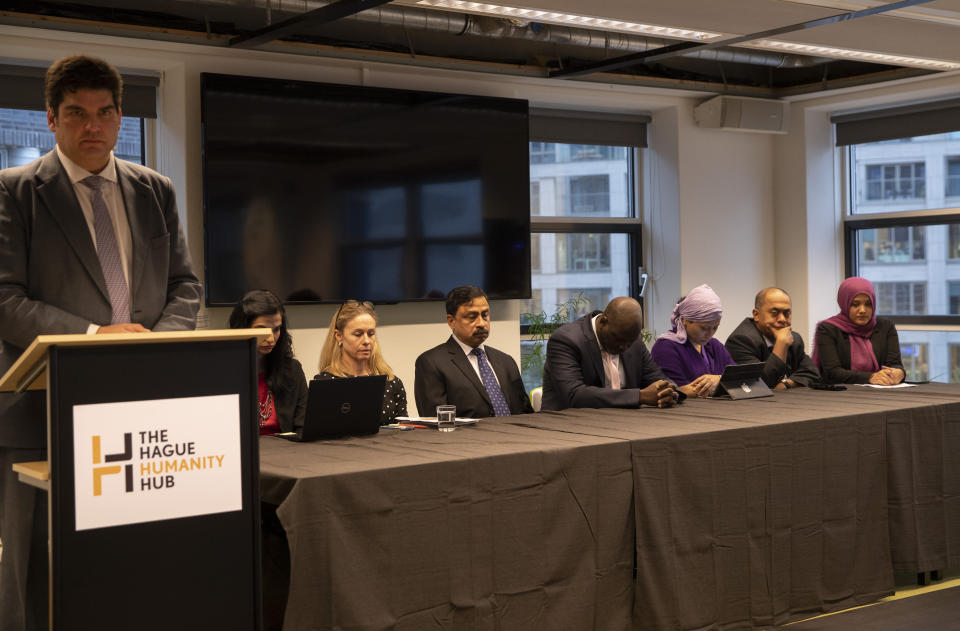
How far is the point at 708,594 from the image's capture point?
3344 mm

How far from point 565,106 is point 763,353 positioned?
2460 mm

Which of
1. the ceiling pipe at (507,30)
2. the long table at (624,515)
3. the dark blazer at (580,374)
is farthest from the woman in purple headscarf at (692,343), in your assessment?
the ceiling pipe at (507,30)

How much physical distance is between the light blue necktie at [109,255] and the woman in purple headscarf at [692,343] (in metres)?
2.87

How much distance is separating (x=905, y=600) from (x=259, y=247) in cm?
342

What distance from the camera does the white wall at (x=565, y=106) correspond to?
17.4 feet

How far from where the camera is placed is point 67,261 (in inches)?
90.6

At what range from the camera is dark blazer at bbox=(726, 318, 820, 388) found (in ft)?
16.7

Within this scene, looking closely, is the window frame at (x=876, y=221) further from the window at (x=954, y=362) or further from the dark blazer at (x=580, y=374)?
the dark blazer at (x=580, y=374)

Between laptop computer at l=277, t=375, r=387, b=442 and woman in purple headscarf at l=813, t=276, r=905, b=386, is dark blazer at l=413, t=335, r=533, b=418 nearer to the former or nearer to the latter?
laptop computer at l=277, t=375, r=387, b=442

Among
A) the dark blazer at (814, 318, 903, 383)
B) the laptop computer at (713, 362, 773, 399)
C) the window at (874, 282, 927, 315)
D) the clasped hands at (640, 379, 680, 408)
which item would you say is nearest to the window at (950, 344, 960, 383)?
the window at (874, 282, 927, 315)

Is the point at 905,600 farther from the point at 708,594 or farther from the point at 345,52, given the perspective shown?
the point at 345,52

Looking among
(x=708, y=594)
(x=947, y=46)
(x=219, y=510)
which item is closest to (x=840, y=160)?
(x=947, y=46)

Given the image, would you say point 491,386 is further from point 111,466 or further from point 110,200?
point 111,466

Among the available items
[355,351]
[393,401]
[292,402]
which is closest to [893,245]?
[393,401]
